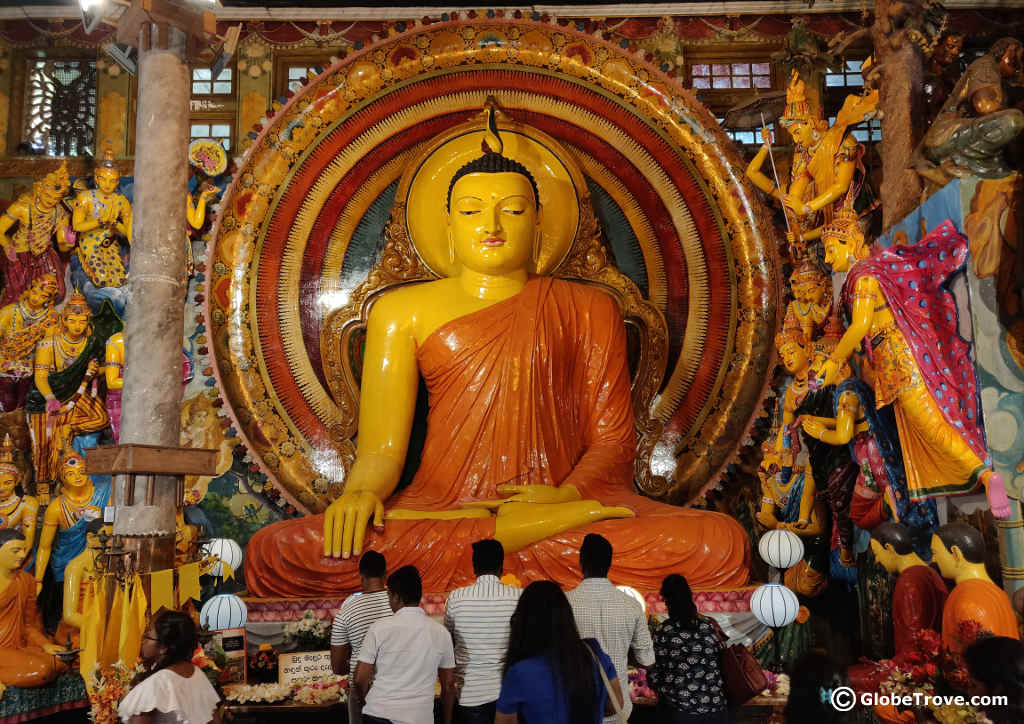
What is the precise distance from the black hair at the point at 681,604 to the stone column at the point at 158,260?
251 cm

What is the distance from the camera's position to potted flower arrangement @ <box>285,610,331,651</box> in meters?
5.15

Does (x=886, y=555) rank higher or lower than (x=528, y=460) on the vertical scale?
lower

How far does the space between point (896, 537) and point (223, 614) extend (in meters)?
3.46

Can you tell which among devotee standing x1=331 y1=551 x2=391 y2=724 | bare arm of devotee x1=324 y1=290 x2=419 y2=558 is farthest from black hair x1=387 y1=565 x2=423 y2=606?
bare arm of devotee x1=324 y1=290 x2=419 y2=558

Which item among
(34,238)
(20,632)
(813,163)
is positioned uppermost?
(813,163)

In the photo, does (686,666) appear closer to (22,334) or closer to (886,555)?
(886,555)

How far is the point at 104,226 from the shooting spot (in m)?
7.12

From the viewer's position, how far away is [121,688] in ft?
13.0

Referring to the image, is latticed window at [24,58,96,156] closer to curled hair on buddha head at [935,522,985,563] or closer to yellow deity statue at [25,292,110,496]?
yellow deity statue at [25,292,110,496]

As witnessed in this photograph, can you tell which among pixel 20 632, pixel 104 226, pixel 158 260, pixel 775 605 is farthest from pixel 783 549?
pixel 104 226

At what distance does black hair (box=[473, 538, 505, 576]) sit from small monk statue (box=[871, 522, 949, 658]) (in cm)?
239

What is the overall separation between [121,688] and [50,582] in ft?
10.8

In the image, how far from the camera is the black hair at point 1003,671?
264 centimetres

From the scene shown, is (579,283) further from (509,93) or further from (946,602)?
(946,602)
